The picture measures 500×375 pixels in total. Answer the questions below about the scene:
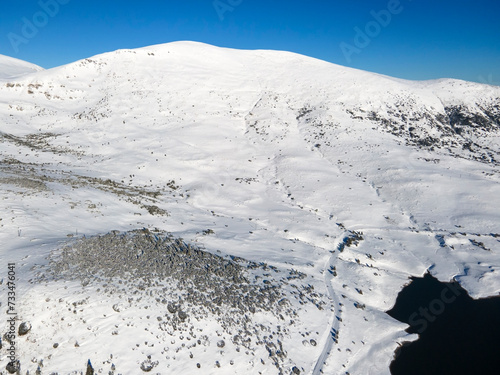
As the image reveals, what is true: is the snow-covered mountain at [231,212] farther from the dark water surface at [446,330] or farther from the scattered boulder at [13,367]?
the dark water surface at [446,330]

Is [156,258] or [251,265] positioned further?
[251,265]

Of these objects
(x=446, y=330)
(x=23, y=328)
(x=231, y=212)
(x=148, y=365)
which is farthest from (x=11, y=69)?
(x=446, y=330)

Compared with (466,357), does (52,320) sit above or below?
below

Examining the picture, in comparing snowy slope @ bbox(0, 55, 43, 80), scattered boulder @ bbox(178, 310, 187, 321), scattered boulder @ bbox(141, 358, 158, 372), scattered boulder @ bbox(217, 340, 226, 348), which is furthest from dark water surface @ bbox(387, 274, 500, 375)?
snowy slope @ bbox(0, 55, 43, 80)

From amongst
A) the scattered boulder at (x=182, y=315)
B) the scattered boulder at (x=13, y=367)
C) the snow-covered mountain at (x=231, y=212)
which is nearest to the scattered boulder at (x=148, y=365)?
the snow-covered mountain at (x=231, y=212)

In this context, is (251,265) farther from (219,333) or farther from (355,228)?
(355,228)

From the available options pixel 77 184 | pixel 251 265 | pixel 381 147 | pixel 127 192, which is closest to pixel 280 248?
pixel 251 265
